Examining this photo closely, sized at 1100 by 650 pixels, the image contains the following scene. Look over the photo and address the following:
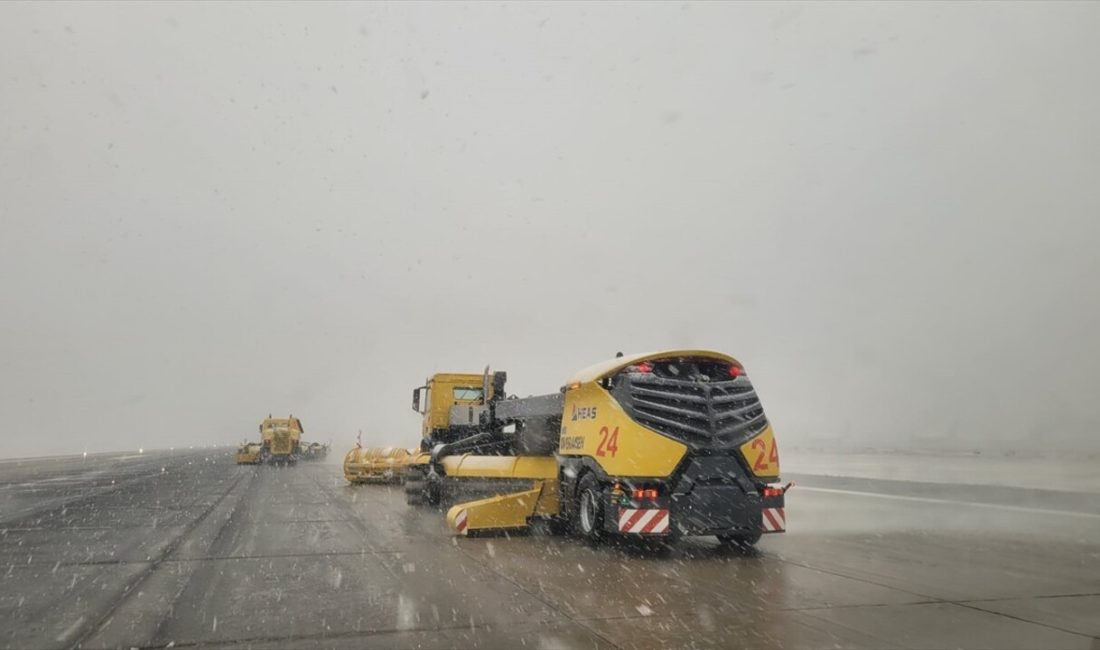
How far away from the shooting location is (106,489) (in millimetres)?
23078

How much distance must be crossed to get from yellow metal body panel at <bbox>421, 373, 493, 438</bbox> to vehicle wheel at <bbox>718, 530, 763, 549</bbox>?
1026 cm

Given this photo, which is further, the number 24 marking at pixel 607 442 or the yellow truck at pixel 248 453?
the yellow truck at pixel 248 453

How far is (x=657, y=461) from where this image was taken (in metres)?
9.68

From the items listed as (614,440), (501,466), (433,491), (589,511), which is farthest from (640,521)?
(433,491)

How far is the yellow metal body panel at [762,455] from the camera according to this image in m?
10.1

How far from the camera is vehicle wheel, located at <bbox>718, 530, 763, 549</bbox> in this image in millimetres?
10164

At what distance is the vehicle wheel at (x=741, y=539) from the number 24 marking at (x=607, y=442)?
194cm

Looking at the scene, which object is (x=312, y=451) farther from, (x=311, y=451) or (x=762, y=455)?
(x=762, y=455)

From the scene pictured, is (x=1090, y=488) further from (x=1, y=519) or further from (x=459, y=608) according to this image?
(x=1, y=519)

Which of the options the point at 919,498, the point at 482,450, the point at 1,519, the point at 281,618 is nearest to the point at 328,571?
the point at 281,618

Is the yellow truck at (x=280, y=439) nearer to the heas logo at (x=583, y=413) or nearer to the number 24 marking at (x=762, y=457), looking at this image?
the heas logo at (x=583, y=413)

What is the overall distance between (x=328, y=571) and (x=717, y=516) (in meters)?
4.97

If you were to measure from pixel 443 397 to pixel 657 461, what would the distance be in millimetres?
11476

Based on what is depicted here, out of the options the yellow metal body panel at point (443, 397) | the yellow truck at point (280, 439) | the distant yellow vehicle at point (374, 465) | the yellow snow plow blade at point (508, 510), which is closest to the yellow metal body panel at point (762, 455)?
the yellow snow plow blade at point (508, 510)
